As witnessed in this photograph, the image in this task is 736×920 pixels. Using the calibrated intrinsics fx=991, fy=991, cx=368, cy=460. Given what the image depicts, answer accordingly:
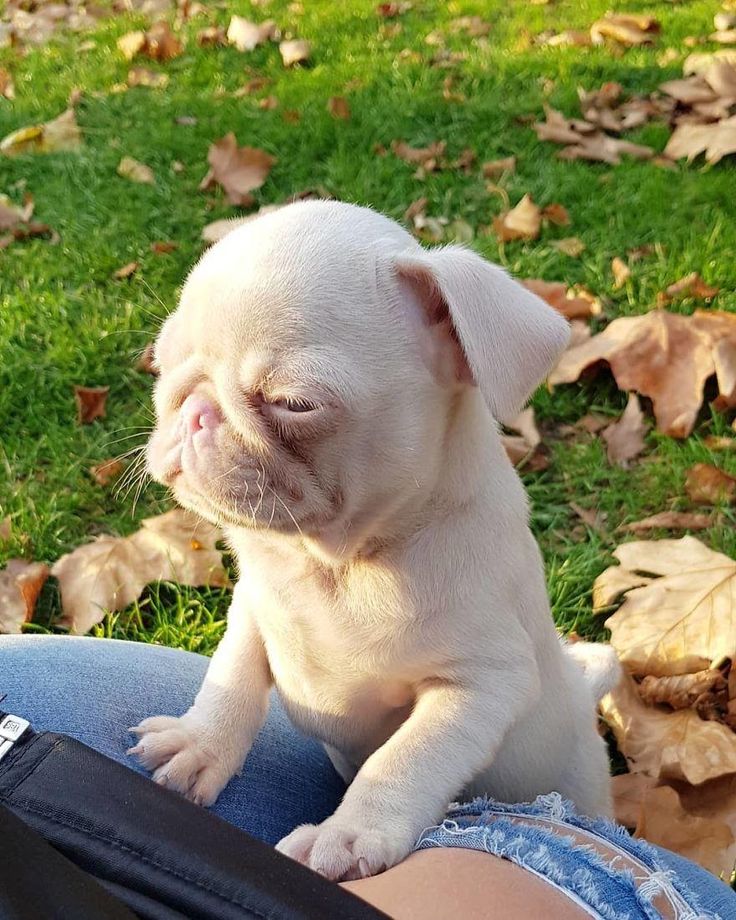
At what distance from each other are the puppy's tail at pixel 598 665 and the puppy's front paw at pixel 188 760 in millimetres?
790

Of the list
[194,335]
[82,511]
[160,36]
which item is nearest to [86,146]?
[160,36]

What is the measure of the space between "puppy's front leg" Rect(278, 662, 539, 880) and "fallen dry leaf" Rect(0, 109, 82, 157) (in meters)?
4.52

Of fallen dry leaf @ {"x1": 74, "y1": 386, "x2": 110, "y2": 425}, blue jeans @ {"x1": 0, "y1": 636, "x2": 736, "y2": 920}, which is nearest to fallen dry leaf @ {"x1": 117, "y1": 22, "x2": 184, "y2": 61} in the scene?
fallen dry leaf @ {"x1": 74, "y1": 386, "x2": 110, "y2": 425}

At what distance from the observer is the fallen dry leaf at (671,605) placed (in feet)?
7.80

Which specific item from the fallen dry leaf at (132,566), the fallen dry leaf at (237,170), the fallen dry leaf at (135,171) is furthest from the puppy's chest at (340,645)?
the fallen dry leaf at (135,171)

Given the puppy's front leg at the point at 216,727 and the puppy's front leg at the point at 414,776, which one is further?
the puppy's front leg at the point at 216,727

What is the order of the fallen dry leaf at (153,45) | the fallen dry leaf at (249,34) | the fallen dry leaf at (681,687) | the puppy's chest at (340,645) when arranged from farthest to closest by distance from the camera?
the fallen dry leaf at (153,45) → the fallen dry leaf at (249,34) → the fallen dry leaf at (681,687) → the puppy's chest at (340,645)

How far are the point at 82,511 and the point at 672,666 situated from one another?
5.94 feet

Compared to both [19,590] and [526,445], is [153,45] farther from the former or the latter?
[19,590]

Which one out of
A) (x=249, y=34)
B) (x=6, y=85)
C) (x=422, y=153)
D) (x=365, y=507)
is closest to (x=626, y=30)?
(x=422, y=153)

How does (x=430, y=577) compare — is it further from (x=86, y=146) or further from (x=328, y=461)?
(x=86, y=146)

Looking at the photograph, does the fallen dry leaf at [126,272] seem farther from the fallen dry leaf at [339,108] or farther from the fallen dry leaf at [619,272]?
the fallen dry leaf at [619,272]

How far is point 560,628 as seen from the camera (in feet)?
8.55

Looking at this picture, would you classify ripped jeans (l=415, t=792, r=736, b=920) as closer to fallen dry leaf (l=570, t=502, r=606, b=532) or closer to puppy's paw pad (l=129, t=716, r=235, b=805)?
puppy's paw pad (l=129, t=716, r=235, b=805)
